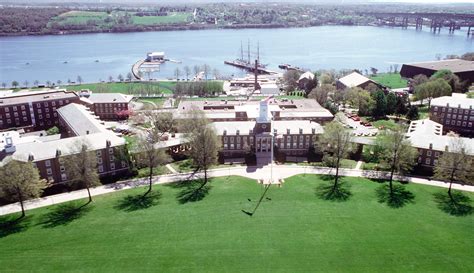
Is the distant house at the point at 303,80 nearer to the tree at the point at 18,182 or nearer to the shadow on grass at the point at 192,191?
the shadow on grass at the point at 192,191

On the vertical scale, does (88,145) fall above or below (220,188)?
above

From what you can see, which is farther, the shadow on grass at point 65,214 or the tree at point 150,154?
the tree at point 150,154

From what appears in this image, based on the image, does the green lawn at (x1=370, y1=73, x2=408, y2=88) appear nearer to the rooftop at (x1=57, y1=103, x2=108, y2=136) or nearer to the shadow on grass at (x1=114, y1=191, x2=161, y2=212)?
the rooftop at (x1=57, y1=103, x2=108, y2=136)

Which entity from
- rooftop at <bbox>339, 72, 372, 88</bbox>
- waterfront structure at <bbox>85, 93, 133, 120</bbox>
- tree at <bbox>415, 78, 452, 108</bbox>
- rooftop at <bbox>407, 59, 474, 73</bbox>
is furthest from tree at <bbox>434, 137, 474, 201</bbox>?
rooftop at <bbox>407, 59, 474, 73</bbox>

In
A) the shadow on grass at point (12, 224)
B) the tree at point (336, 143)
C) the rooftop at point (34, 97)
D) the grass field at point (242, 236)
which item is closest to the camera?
the grass field at point (242, 236)

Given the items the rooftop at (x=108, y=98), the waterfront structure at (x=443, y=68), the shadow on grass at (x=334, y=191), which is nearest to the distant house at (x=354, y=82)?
the waterfront structure at (x=443, y=68)

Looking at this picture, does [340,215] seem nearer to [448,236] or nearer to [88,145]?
[448,236]

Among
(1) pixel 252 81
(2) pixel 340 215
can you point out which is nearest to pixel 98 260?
(2) pixel 340 215

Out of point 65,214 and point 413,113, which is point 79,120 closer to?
point 65,214
